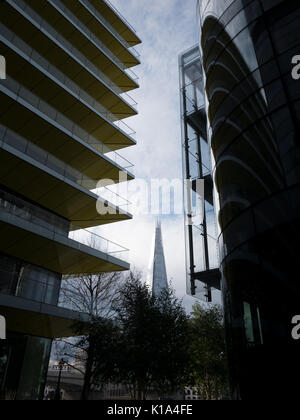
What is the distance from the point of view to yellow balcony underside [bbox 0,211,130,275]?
16.9 m

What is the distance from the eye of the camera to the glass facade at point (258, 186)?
9266mm

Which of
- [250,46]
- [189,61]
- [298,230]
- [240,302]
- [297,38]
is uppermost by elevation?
[189,61]

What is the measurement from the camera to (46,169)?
19.1m

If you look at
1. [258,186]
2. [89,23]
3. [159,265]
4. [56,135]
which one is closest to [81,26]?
[89,23]

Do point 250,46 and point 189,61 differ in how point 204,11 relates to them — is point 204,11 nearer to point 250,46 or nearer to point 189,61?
point 250,46

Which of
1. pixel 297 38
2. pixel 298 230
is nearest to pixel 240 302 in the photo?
pixel 298 230

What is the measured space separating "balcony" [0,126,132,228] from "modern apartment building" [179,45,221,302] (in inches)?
216

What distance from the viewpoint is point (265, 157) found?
35.4ft

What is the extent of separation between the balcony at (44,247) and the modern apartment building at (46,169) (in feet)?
0.19

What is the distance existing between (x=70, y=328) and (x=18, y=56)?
15.9 meters

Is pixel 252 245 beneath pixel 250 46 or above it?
beneath

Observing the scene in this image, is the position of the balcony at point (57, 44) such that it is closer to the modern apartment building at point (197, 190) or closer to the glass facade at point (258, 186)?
the modern apartment building at point (197, 190)

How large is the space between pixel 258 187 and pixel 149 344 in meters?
10.1

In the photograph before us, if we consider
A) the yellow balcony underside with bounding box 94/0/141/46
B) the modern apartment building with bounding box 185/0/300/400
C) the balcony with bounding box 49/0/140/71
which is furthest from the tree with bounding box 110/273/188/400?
the yellow balcony underside with bounding box 94/0/141/46
